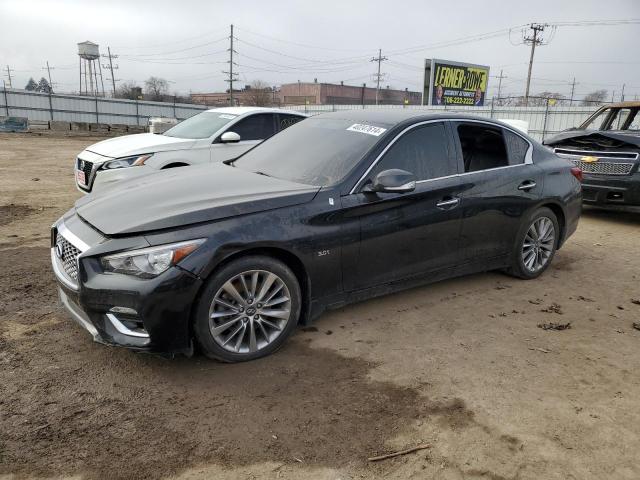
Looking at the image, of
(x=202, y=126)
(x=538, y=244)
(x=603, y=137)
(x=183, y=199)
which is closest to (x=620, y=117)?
(x=603, y=137)

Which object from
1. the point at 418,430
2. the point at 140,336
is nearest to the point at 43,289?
the point at 140,336

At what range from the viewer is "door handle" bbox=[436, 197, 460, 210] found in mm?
Answer: 4254

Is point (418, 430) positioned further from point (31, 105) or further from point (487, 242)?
point (31, 105)

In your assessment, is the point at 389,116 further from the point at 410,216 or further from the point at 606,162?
the point at 606,162

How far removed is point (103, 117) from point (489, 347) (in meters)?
35.1

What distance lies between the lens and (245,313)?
3.36m

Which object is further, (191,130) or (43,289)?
(191,130)

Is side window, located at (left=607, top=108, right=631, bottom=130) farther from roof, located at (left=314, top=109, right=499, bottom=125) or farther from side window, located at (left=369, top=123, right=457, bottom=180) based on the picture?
side window, located at (left=369, top=123, right=457, bottom=180)

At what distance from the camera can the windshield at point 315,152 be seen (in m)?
3.96

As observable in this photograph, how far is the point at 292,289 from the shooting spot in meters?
3.53

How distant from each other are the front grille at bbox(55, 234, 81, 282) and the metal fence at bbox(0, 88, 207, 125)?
108 feet

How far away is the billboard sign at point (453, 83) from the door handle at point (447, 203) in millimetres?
35278

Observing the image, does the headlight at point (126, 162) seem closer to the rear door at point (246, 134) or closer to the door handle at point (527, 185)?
the rear door at point (246, 134)

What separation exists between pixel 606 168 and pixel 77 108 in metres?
33.2
